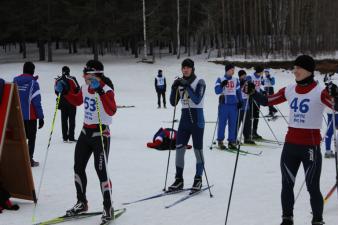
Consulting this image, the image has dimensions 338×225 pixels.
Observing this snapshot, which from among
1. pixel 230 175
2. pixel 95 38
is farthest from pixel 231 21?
pixel 230 175

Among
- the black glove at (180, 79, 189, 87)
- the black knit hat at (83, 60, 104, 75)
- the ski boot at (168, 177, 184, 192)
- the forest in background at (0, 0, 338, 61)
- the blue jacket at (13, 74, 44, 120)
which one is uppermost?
Result: the forest in background at (0, 0, 338, 61)

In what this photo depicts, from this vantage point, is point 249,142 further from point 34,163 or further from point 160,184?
point 34,163

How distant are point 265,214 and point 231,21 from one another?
137ft

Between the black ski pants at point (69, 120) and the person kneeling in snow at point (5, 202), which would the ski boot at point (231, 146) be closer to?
the black ski pants at point (69, 120)

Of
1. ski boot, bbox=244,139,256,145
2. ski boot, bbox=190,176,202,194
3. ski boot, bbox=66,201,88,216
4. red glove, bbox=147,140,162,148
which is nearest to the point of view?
ski boot, bbox=66,201,88,216

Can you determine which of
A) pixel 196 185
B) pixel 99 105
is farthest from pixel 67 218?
pixel 196 185

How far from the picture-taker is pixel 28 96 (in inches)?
314

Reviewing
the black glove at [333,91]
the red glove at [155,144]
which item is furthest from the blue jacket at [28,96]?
the black glove at [333,91]

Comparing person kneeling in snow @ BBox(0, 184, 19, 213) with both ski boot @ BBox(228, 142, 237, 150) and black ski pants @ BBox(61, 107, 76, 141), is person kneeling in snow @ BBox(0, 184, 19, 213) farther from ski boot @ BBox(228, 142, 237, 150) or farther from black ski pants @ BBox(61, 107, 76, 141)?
ski boot @ BBox(228, 142, 237, 150)

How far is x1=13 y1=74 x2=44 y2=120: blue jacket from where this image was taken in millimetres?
7852

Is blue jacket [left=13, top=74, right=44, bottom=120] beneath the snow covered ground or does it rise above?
above

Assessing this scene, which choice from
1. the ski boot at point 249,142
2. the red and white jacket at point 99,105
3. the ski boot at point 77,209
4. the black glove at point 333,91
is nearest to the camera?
the black glove at point 333,91

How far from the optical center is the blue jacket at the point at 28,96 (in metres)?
7.85

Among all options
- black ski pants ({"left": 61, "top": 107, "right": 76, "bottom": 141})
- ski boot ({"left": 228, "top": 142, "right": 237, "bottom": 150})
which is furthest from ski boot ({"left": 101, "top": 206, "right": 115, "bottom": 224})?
black ski pants ({"left": 61, "top": 107, "right": 76, "bottom": 141})
